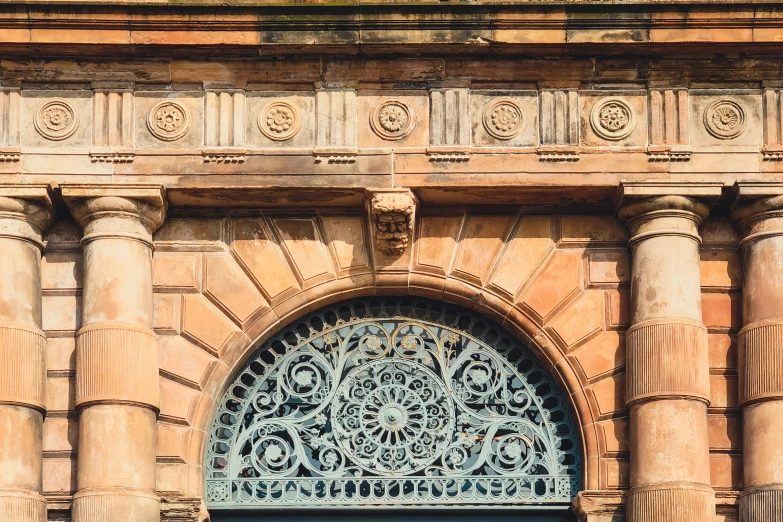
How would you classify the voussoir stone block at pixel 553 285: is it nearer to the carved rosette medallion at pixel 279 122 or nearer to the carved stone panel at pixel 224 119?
the carved rosette medallion at pixel 279 122

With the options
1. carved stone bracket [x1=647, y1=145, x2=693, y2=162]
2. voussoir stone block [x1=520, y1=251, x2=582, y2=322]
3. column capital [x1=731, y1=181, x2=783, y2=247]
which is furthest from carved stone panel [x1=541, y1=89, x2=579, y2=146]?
column capital [x1=731, y1=181, x2=783, y2=247]

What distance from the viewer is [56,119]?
19.3 meters

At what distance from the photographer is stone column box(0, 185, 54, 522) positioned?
59.6ft

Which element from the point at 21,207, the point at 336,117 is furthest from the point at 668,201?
the point at 21,207

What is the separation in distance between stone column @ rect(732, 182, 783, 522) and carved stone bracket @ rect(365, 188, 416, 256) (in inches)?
133

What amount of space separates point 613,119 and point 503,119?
3.75 ft

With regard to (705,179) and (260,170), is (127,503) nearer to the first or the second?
(260,170)

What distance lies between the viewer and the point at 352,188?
752 inches

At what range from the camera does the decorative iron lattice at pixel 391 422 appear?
62.9ft

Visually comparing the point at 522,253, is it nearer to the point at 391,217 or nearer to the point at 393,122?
the point at 391,217

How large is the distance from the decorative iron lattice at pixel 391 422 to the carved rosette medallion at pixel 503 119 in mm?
1946

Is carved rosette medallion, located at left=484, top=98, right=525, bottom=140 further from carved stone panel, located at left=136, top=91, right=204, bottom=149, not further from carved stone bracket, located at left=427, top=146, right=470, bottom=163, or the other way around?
carved stone panel, located at left=136, top=91, right=204, bottom=149

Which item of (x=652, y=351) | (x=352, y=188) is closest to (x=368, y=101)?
(x=352, y=188)

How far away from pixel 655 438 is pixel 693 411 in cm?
48
